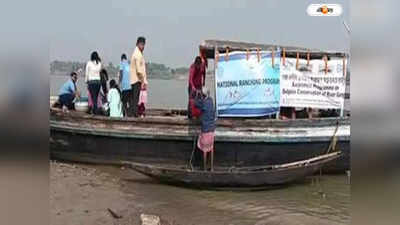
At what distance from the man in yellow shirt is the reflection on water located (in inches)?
47.5

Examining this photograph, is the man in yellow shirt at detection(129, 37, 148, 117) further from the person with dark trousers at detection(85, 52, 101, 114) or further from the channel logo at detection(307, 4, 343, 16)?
the channel logo at detection(307, 4, 343, 16)

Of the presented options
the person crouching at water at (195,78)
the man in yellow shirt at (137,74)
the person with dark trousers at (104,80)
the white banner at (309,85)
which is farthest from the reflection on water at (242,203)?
the person with dark trousers at (104,80)

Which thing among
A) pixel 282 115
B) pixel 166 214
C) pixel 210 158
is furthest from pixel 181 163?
pixel 166 214

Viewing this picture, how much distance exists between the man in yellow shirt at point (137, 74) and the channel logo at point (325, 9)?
555cm

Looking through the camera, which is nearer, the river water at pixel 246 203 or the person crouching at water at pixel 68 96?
the river water at pixel 246 203

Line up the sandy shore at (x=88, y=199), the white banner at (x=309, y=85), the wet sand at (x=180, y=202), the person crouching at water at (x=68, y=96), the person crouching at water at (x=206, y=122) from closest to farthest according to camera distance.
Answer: the sandy shore at (x=88, y=199) → the wet sand at (x=180, y=202) → the person crouching at water at (x=206, y=122) → the white banner at (x=309, y=85) → the person crouching at water at (x=68, y=96)

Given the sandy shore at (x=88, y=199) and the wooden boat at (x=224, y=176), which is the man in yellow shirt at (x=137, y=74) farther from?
the wooden boat at (x=224, y=176)

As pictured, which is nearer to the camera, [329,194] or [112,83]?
[329,194]

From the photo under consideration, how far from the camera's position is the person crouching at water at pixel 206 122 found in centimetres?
669

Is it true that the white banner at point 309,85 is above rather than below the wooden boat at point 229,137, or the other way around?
above

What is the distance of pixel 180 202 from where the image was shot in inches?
224

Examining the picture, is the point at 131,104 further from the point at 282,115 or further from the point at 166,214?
the point at 166,214

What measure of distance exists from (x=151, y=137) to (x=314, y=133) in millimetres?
2374
